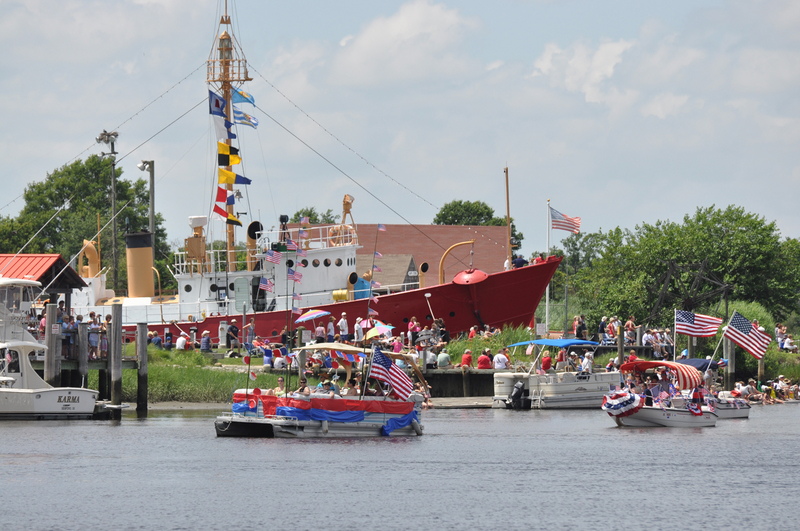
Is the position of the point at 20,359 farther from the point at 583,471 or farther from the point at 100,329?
the point at 583,471

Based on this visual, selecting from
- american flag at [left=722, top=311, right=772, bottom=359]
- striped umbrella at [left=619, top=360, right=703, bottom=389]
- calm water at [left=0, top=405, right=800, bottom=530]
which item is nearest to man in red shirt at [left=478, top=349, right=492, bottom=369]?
calm water at [left=0, top=405, right=800, bottom=530]

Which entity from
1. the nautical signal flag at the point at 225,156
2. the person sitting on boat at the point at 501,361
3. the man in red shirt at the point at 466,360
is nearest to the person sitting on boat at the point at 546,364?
the person sitting on boat at the point at 501,361

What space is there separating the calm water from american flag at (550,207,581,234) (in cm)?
1111

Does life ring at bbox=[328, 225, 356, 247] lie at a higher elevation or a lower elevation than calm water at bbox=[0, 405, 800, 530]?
higher

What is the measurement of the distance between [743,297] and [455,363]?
74.4ft

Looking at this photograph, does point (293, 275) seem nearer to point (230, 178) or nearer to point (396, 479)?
point (230, 178)

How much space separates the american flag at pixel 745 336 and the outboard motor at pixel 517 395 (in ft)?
21.2

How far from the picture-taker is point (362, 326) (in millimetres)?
36656

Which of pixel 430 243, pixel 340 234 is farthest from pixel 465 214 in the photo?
pixel 340 234

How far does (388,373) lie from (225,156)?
19.4 meters

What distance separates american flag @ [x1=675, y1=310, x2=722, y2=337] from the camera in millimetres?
31641

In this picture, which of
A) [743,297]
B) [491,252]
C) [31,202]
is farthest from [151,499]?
[31,202]

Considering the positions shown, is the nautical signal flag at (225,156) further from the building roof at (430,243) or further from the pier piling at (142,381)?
the building roof at (430,243)

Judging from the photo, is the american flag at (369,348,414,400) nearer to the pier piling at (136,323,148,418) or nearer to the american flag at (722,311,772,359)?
the pier piling at (136,323,148,418)
